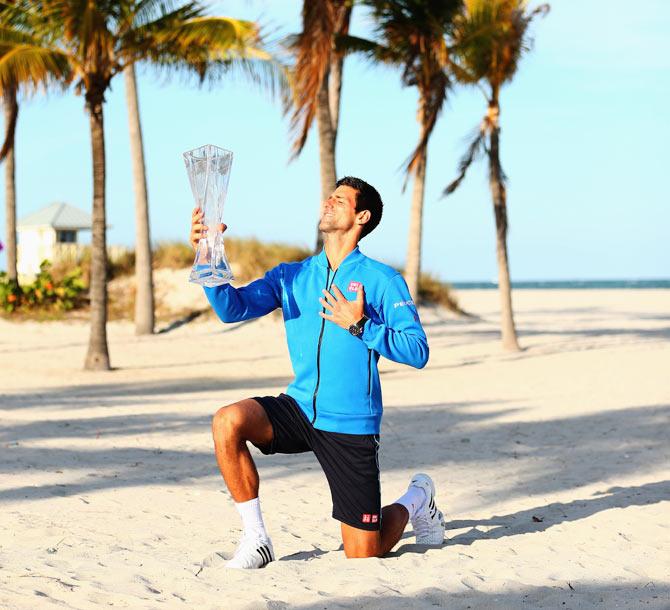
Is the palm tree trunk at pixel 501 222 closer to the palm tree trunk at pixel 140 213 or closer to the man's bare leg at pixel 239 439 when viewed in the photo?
the palm tree trunk at pixel 140 213

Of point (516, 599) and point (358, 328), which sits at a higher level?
point (358, 328)

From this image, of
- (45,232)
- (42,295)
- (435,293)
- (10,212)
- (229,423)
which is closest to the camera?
(229,423)

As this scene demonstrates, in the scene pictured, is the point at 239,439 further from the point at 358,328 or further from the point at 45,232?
the point at 45,232

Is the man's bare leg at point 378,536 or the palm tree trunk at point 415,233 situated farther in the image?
the palm tree trunk at point 415,233

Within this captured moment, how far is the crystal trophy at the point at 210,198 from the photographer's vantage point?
4.61 meters

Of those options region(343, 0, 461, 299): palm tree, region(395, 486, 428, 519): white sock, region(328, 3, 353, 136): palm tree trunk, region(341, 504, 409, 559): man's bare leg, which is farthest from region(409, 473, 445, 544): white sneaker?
region(328, 3, 353, 136): palm tree trunk

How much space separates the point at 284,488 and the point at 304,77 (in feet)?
25.9

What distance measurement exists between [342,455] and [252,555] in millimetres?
641

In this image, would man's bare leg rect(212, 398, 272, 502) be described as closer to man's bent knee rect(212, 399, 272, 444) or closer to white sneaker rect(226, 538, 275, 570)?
man's bent knee rect(212, 399, 272, 444)

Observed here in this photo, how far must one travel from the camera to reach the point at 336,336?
188 inches

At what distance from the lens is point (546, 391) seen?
43.0 feet

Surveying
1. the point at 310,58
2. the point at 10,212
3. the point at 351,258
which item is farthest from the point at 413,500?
the point at 10,212

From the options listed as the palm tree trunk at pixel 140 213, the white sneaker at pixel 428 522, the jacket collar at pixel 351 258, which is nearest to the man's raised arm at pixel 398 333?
the jacket collar at pixel 351 258

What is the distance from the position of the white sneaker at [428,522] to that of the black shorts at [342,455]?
0.47m
